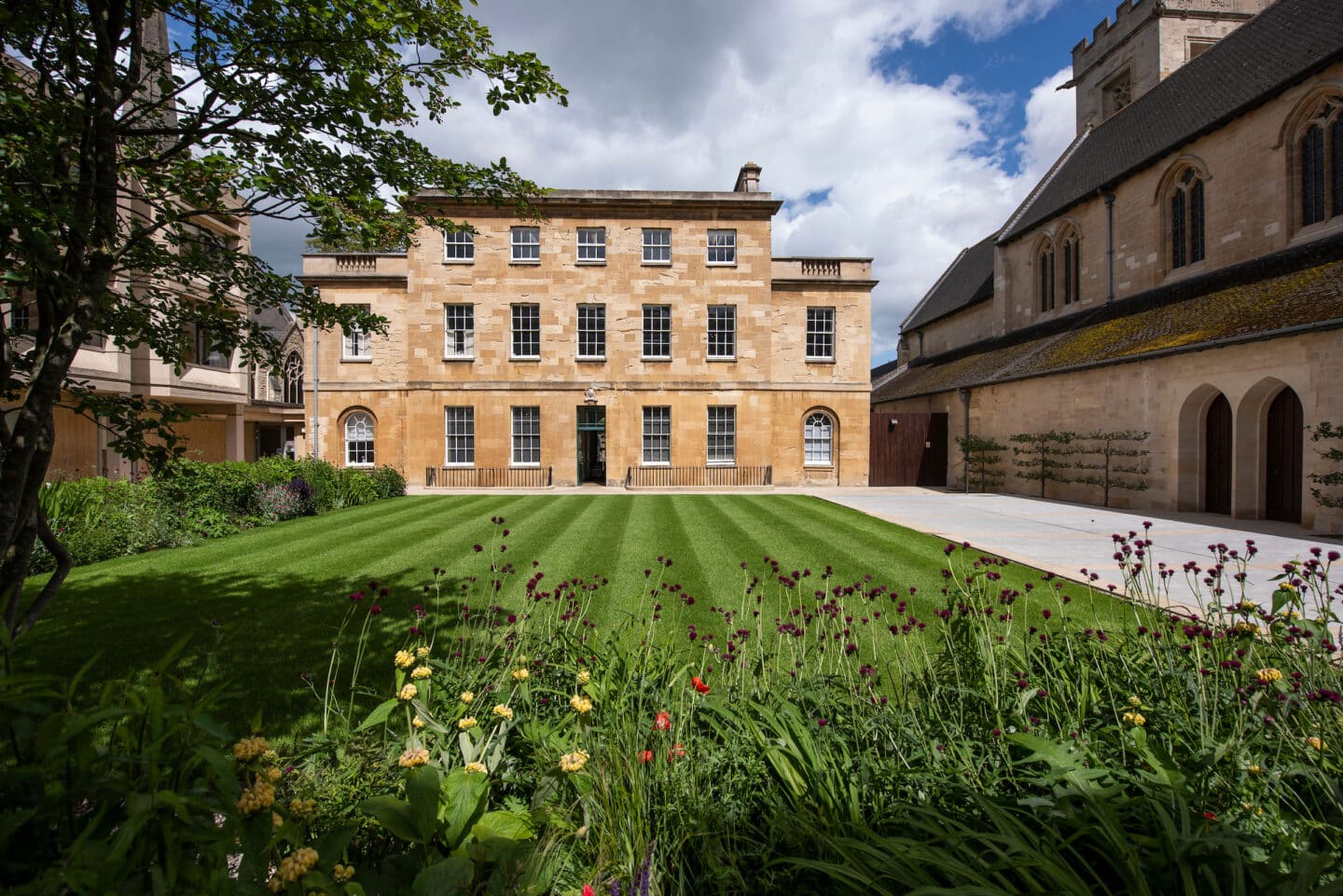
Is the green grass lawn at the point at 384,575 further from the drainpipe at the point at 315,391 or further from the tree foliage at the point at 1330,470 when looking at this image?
the drainpipe at the point at 315,391

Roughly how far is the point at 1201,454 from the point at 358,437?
26.7m

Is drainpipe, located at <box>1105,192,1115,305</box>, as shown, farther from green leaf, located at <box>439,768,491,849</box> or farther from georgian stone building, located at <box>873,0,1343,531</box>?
green leaf, located at <box>439,768,491,849</box>

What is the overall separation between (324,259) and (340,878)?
26526 mm

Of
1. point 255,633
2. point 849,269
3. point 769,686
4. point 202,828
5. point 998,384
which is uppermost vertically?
point 849,269

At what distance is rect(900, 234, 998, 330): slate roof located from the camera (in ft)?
95.3

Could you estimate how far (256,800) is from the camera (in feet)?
4.34

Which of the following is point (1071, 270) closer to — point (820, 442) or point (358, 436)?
point (820, 442)

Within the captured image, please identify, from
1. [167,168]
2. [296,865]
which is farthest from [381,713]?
[167,168]

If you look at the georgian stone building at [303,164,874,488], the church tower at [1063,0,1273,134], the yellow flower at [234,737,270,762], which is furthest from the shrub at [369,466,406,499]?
the church tower at [1063,0,1273,134]

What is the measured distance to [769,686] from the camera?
3.02m

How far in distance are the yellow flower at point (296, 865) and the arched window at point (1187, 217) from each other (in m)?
23.2

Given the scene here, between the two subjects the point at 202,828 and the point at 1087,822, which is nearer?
the point at 202,828

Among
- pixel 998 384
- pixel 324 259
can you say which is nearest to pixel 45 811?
pixel 998 384

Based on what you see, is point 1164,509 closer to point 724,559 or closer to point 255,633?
point 724,559
